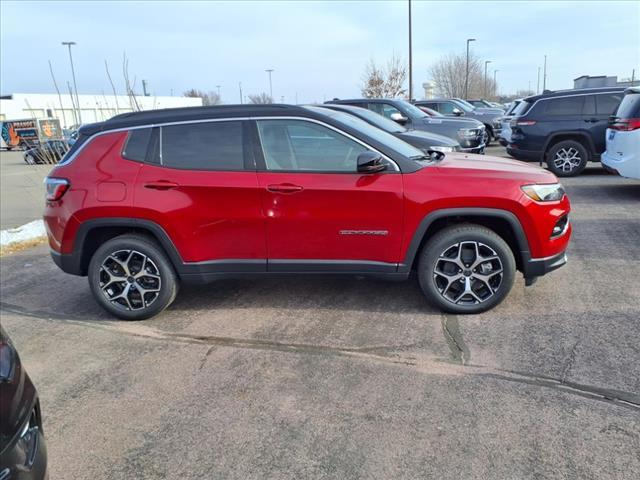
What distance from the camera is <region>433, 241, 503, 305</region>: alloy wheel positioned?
169 inches

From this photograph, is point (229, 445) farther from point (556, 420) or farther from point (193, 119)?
point (193, 119)

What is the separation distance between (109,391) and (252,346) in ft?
3.48

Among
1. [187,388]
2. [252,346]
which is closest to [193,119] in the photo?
[252,346]

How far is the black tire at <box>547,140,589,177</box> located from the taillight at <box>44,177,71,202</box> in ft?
32.5

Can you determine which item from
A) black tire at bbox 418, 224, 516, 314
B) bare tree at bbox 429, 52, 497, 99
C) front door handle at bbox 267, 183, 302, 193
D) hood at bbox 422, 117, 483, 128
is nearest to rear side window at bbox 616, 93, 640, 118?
hood at bbox 422, 117, 483, 128

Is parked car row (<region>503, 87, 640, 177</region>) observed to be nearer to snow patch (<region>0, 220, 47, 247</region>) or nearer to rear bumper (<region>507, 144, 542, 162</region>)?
rear bumper (<region>507, 144, 542, 162</region>)

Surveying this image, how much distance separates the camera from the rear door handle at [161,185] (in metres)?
4.39

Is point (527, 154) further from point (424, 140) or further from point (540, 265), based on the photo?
point (540, 265)

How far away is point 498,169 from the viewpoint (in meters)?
4.33

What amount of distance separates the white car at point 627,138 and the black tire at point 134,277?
7.18m

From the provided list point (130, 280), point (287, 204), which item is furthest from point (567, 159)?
point (130, 280)

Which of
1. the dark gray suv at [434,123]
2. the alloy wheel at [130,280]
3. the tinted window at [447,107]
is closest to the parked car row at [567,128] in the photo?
the dark gray suv at [434,123]

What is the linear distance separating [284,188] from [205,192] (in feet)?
2.20

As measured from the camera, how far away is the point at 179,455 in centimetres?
280
